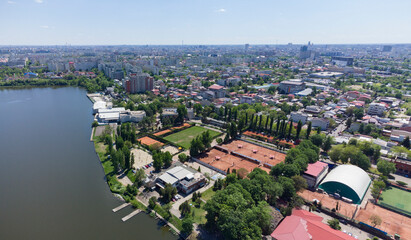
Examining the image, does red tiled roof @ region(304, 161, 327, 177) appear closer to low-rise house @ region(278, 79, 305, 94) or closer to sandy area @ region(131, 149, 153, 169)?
sandy area @ region(131, 149, 153, 169)

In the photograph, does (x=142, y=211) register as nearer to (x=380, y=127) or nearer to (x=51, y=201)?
(x=51, y=201)

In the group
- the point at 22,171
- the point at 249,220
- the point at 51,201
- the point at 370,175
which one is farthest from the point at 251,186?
the point at 22,171

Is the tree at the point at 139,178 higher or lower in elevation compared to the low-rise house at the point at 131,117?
lower

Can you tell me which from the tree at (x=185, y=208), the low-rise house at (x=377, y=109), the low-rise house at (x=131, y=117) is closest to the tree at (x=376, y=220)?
the tree at (x=185, y=208)

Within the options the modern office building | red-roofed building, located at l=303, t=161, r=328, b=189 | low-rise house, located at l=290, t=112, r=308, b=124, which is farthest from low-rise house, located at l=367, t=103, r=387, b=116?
the modern office building

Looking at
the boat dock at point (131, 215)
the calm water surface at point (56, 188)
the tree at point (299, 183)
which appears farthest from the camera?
the tree at point (299, 183)

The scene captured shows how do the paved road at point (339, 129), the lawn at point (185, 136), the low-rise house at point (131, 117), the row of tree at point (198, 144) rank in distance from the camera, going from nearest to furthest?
the row of tree at point (198, 144), the lawn at point (185, 136), the paved road at point (339, 129), the low-rise house at point (131, 117)

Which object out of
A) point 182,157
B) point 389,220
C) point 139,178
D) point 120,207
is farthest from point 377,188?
point 120,207

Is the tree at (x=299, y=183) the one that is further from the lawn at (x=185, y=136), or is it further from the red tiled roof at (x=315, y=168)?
the lawn at (x=185, y=136)
